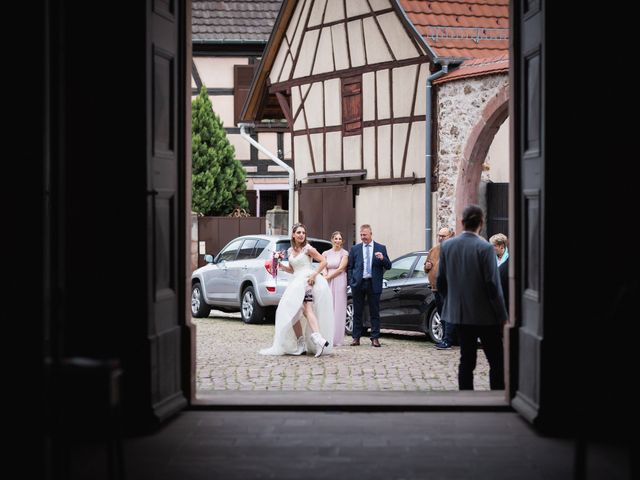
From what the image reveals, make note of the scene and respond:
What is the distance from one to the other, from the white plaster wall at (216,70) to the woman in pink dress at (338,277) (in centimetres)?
2148

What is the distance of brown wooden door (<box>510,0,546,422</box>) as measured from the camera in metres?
8.07

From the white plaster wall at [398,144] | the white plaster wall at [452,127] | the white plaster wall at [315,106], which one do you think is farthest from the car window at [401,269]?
the white plaster wall at [315,106]

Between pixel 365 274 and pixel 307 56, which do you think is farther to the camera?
pixel 307 56

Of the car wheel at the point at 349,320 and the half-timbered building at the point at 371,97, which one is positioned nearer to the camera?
the car wheel at the point at 349,320

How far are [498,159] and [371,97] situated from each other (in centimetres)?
313

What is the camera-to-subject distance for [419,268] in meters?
17.5

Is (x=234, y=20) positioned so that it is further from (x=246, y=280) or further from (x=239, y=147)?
(x=246, y=280)

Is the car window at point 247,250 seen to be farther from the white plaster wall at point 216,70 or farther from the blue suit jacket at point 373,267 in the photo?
the white plaster wall at point 216,70

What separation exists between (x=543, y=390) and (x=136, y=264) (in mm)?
2694

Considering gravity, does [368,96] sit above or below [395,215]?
above

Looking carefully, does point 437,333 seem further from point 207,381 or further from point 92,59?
point 92,59

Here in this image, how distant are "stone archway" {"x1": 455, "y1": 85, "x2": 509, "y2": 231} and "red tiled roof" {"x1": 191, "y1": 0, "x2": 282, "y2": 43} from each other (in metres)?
16.8

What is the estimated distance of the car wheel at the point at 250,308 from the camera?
20891 millimetres

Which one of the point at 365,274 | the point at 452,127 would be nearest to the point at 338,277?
the point at 365,274
